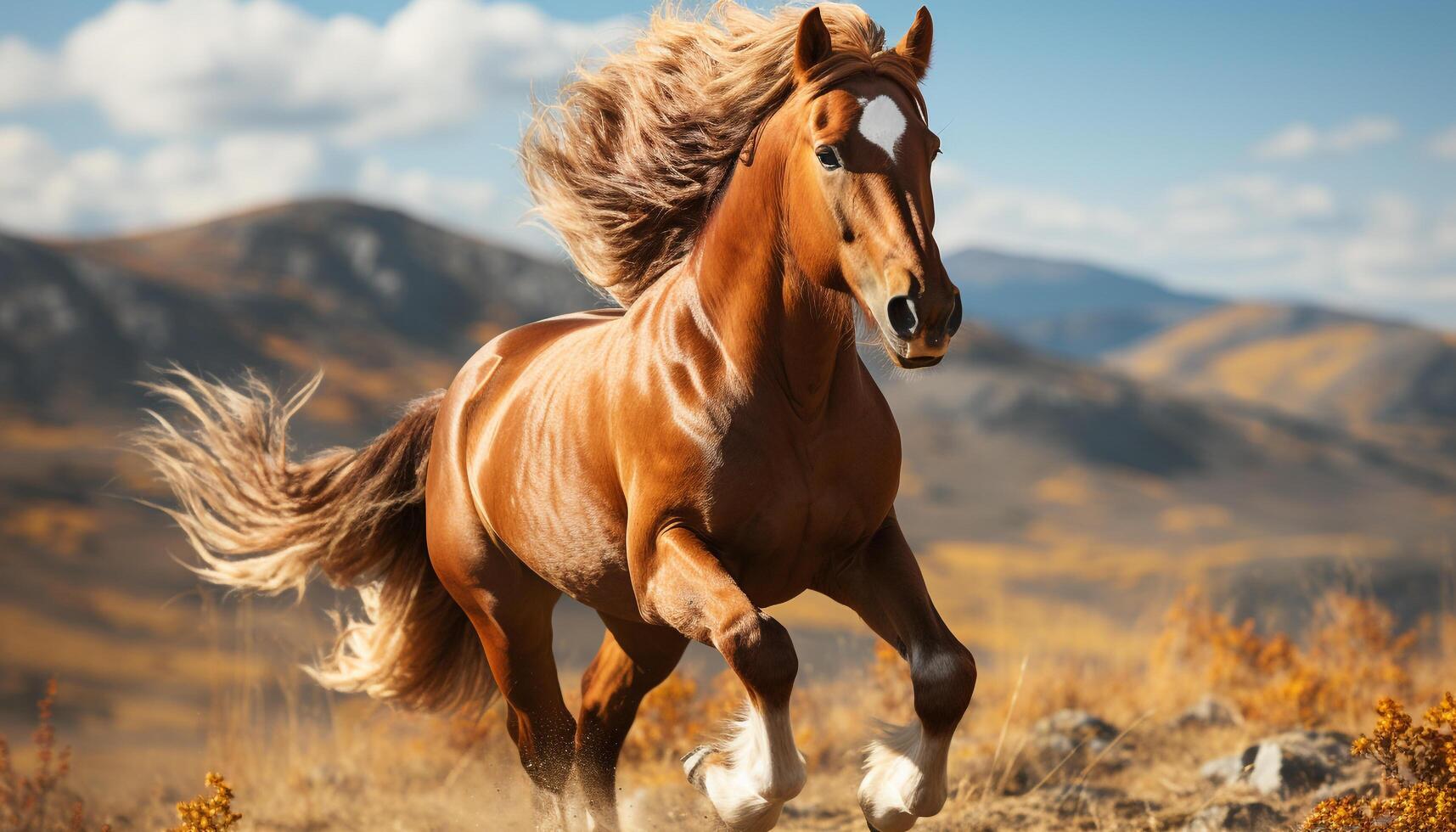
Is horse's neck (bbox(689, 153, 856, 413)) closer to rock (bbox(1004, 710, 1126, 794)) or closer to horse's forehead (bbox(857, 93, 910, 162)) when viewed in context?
horse's forehead (bbox(857, 93, 910, 162))

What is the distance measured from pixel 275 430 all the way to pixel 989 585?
76.4 feet

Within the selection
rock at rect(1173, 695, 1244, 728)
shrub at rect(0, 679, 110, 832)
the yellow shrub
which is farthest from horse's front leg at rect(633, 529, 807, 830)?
the yellow shrub

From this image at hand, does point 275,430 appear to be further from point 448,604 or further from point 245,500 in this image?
point 448,604

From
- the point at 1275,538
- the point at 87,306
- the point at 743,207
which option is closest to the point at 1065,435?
the point at 1275,538

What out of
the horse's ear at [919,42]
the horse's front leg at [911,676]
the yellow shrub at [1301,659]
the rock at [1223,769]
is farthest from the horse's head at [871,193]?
the yellow shrub at [1301,659]

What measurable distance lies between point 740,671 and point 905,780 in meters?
0.50

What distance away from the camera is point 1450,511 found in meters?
40.2

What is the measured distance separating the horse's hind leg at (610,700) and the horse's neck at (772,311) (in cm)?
138

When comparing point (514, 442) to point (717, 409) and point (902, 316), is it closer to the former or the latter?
point (717, 409)

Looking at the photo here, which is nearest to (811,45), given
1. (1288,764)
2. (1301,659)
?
(1288,764)

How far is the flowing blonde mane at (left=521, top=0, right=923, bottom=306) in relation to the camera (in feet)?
10.0

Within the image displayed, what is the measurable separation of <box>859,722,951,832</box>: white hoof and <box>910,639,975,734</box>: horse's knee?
0.05 meters

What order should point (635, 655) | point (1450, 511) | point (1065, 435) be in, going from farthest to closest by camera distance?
point (1065, 435), point (1450, 511), point (635, 655)

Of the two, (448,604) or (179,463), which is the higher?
(179,463)
